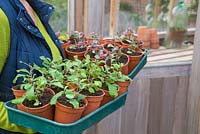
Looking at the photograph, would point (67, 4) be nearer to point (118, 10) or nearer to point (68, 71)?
point (118, 10)

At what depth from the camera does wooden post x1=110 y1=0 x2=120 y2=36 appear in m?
2.22

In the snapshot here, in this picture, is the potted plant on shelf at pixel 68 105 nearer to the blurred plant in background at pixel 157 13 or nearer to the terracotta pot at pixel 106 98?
the terracotta pot at pixel 106 98

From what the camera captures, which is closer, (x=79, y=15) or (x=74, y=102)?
(x=74, y=102)

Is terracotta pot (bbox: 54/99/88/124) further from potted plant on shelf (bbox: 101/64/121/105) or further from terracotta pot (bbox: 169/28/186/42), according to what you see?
terracotta pot (bbox: 169/28/186/42)

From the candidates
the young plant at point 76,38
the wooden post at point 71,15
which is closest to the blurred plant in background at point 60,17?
the wooden post at point 71,15

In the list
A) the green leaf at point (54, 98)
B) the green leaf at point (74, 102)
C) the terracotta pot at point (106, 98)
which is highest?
the green leaf at point (54, 98)

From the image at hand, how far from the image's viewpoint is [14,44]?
47.5 inches

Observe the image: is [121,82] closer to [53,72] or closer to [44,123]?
[53,72]

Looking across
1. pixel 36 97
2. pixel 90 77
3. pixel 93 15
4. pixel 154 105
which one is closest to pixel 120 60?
pixel 90 77

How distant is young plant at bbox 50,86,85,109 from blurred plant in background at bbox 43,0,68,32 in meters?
1.02

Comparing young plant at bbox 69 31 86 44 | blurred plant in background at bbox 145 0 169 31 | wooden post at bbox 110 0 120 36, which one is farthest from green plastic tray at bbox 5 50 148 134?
blurred plant in background at bbox 145 0 169 31

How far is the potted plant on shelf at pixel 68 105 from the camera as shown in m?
1.06

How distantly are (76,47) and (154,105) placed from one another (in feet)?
3.34

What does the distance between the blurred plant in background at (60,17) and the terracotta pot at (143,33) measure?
0.46m
